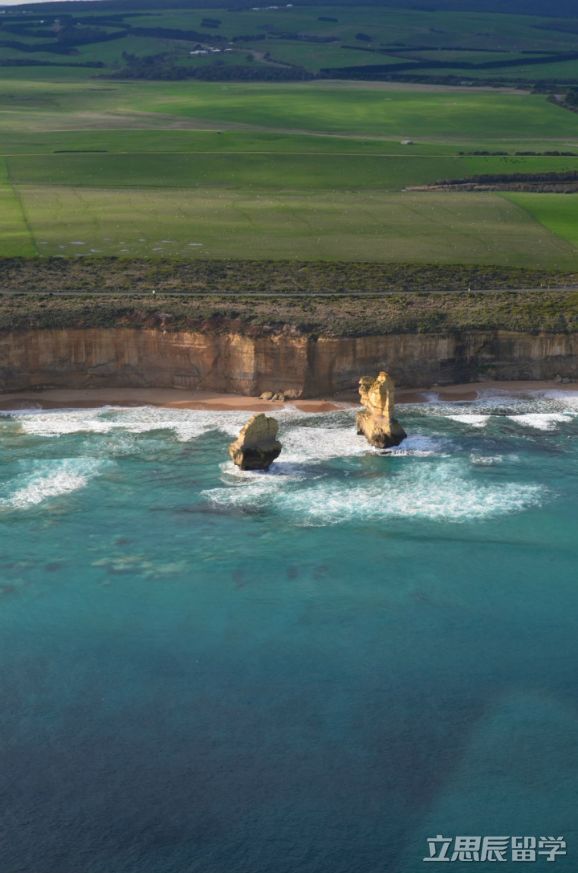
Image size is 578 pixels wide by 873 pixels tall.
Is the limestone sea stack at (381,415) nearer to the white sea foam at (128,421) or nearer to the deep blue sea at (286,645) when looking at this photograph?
the deep blue sea at (286,645)

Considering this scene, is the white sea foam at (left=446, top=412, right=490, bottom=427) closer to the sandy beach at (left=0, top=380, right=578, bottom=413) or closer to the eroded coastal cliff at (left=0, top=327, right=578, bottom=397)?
the sandy beach at (left=0, top=380, right=578, bottom=413)

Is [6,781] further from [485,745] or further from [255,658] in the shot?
[485,745]

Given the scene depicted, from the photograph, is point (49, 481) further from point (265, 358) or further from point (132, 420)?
point (265, 358)

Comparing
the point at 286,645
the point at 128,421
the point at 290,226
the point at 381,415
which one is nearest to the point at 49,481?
the point at 128,421

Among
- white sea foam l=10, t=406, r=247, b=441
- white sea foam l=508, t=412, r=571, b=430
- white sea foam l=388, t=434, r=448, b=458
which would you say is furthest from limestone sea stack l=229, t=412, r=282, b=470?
white sea foam l=508, t=412, r=571, b=430

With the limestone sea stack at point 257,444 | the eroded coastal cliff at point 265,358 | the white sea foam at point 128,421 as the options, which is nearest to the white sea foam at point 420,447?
the limestone sea stack at point 257,444
